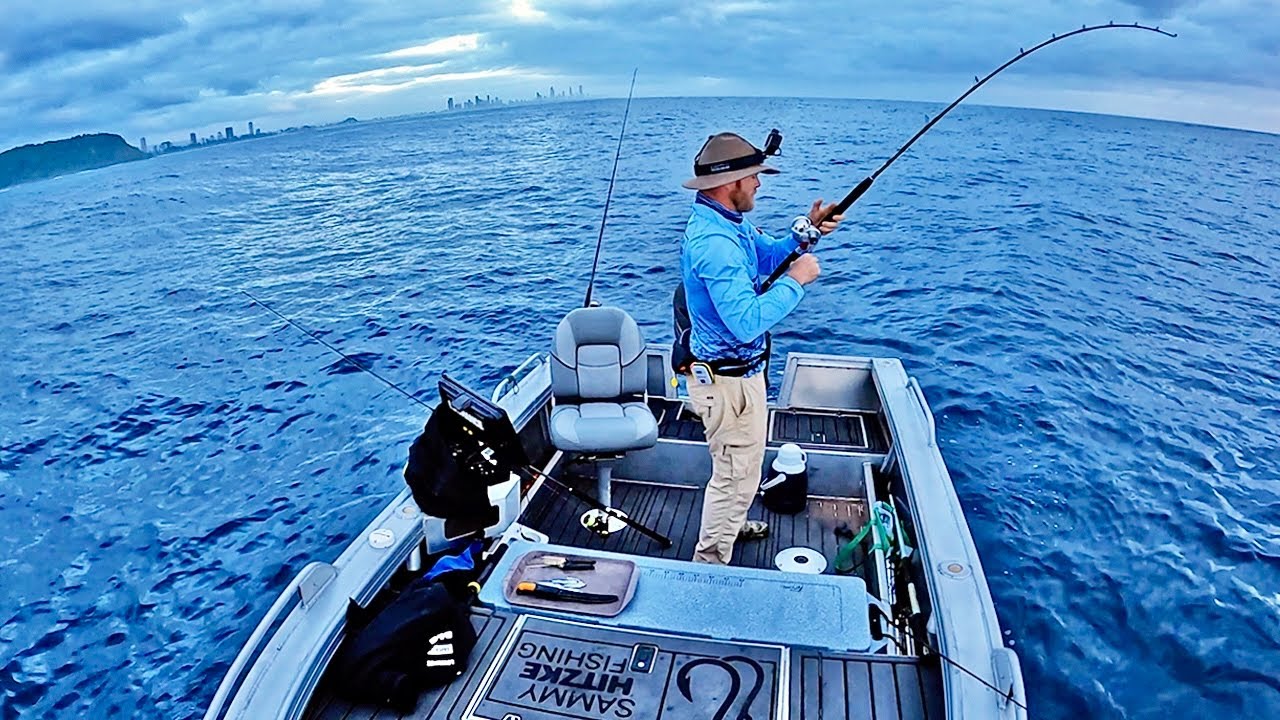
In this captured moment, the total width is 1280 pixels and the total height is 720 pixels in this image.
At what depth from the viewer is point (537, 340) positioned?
1122 centimetres

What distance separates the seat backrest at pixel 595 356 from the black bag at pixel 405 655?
2.07 meters

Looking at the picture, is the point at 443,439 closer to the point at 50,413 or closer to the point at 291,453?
the point at 291,453

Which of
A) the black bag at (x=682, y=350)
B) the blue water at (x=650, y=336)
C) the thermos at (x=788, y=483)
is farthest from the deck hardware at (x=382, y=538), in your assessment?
the blue water at (x=650, y=336)

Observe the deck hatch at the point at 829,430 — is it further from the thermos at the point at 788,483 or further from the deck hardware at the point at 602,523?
the deck hardware at the point at 602,523

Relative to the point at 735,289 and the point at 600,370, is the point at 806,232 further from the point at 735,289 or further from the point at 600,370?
the point at 600,370

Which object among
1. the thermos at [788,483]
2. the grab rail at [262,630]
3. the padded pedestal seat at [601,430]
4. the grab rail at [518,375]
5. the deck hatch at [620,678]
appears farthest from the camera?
A: the grab rail at [518,375]

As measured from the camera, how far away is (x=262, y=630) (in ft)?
8.54

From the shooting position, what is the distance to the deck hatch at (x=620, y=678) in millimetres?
2562

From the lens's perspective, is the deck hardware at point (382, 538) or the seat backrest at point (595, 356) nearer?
the deck hardware at point (382, 538)

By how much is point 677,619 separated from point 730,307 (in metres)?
1.30

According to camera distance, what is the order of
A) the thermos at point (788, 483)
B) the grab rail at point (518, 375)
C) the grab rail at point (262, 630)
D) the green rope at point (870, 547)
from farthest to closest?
1. the grab rail at point (518, 375)
2. the thermos at point (788, 483)
3. the green rope at point (870, 547)
4. the grab rail at point (262, 630)

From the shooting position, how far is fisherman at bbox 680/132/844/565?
2.99 metres

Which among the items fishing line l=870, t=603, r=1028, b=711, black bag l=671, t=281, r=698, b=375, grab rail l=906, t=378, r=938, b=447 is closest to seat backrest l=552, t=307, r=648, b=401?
black bag l=671, t=281, r=698, b=375

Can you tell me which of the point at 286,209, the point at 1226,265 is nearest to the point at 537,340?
the point at 1226,265
